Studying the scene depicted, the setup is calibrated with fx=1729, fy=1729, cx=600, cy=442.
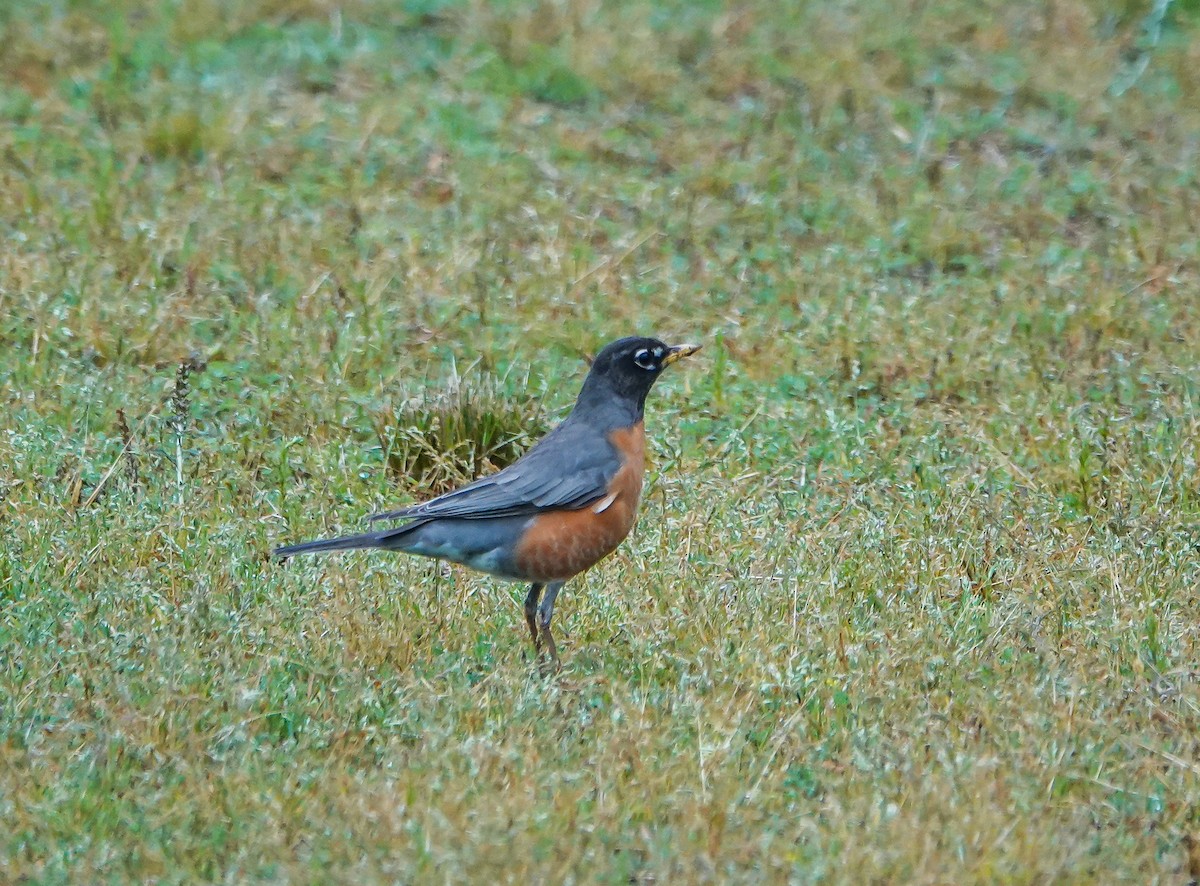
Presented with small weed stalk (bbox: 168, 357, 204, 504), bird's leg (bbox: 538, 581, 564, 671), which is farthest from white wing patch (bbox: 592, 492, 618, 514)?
small weed stalk (bbox: 168, 357, 204, 504)

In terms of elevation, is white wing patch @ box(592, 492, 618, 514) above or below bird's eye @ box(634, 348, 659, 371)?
below

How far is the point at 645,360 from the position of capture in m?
6.18

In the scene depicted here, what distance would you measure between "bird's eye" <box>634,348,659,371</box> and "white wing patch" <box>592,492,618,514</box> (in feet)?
2.04

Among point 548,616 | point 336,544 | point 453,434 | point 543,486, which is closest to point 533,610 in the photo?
point 548,616

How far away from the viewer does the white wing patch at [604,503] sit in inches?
225

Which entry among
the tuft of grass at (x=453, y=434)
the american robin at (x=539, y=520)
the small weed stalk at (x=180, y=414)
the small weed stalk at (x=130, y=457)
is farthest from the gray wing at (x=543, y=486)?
the small weed stalk at (x=130, y=457)

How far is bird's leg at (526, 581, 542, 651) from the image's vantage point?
564 centimetres

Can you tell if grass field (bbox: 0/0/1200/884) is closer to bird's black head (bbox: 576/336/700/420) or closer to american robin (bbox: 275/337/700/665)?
american robin (bbox: 275/337/700/665)

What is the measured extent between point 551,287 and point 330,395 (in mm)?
1679

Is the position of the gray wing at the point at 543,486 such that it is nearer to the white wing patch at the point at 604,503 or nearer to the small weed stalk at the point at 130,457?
the white wing patch at the point at 604,503

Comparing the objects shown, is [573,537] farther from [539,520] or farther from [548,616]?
[548,616]

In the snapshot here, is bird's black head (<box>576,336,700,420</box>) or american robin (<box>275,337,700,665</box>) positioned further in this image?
bird's black head (<box>576,336,700,420</box>)

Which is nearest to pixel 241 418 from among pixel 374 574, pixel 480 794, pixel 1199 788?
pixel 374 574

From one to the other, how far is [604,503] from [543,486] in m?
0.22
